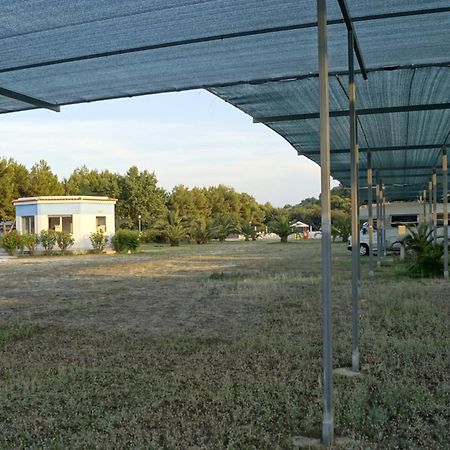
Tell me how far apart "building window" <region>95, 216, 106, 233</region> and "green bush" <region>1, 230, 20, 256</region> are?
13.1 ft

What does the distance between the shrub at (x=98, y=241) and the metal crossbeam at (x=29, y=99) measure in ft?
69.4

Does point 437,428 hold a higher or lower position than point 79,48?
lower

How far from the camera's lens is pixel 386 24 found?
4801 mm

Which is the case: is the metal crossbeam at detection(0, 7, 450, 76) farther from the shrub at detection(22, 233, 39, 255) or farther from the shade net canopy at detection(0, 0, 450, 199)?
the shrub at detection(22, 233, 39, 255)

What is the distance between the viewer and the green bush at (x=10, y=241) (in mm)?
26375

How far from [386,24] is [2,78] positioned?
12.9 ft


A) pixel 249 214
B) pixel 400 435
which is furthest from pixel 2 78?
pixel 249 214

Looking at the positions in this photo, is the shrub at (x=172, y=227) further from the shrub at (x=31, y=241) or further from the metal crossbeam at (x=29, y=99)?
the metal crossbeam at (x=29, y=99)

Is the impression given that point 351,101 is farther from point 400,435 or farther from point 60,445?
point 60,445

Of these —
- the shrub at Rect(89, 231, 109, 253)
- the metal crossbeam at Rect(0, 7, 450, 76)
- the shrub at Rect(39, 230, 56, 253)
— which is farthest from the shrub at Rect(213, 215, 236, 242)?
the metal crossbeam at Rect(0, 7, 450, 76)

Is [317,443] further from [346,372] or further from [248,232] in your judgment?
[248,232]

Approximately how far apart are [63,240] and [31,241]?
143cm

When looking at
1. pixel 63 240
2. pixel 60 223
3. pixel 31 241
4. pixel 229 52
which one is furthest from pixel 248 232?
pixel 229 52

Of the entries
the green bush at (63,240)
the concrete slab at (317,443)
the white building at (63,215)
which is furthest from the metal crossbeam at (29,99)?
the white building at (63,215)
